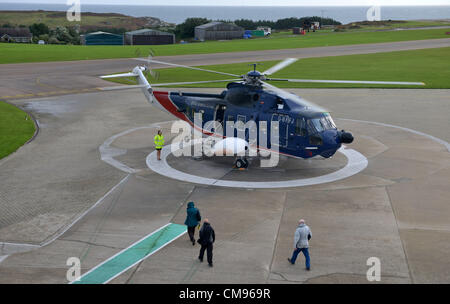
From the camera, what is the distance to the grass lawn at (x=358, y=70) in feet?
149

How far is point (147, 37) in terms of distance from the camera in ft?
325

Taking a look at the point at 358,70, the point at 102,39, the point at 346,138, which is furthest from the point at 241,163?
the point at 102,39

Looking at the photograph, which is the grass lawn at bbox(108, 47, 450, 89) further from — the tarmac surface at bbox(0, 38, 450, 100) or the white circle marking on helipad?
the white circle marking on helipad

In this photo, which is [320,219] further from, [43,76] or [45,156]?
[43,76]

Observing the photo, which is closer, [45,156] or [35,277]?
[35,277]

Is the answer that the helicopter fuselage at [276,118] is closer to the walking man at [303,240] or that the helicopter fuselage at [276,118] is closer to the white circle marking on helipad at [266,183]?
the white circle marking on helipad at [266,183]

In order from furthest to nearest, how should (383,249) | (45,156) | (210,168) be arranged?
1. (45,156)
2. (210,168)
3. (383,249)

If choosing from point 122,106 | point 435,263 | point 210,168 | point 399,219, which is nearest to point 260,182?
point 210,168

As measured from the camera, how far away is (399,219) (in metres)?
15.2

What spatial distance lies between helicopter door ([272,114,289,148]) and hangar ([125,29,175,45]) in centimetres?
8380

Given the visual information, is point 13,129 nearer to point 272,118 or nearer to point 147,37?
point 272,118

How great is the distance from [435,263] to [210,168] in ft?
35.4

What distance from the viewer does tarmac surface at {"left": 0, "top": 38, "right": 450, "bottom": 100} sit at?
143 feet
